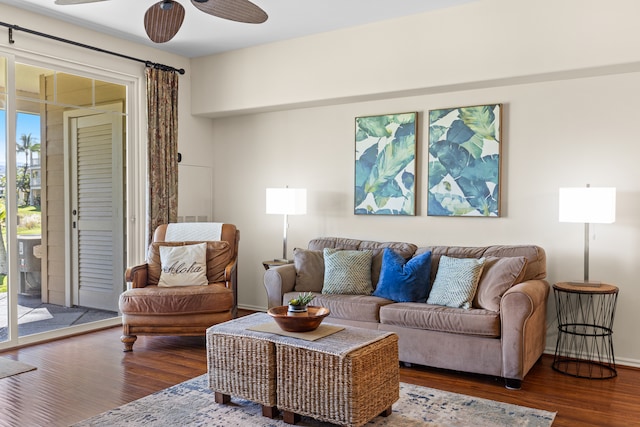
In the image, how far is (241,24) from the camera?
486 cm

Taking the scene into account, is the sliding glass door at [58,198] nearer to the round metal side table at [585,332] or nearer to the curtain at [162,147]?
the curtain at [162,147]

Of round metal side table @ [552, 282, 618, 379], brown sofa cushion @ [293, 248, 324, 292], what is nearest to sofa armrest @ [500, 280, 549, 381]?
round metal side table @ [552, 282, 618, 379]

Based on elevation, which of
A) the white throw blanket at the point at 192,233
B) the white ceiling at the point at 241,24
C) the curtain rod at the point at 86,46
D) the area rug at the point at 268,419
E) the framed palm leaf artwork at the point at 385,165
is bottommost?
the area rug at the point at 268,419

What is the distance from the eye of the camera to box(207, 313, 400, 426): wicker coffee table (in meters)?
2.69

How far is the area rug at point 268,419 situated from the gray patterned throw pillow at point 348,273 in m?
1.23

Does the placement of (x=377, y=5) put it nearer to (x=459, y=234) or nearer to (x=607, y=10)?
(x=607, y=10)

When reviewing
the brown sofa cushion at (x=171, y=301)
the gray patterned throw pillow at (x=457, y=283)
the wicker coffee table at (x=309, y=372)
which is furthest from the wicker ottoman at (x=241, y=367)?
the gray patterned throw pillow at (x=457, y=283)

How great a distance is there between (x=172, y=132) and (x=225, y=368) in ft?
10.9

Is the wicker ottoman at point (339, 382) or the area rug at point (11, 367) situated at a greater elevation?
the wicker ottoman at point (339, 382)

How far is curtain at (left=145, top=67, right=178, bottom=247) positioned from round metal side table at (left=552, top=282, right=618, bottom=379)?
3.82 m

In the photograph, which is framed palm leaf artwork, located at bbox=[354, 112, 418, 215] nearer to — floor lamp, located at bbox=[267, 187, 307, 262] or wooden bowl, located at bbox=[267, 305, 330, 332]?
floor lamp, located at bbox=[267, 187, 307, 262]

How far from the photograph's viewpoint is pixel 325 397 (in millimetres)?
2738

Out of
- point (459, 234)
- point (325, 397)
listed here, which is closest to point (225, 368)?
point (325, 397)

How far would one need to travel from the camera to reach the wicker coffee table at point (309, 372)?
8.84ft
